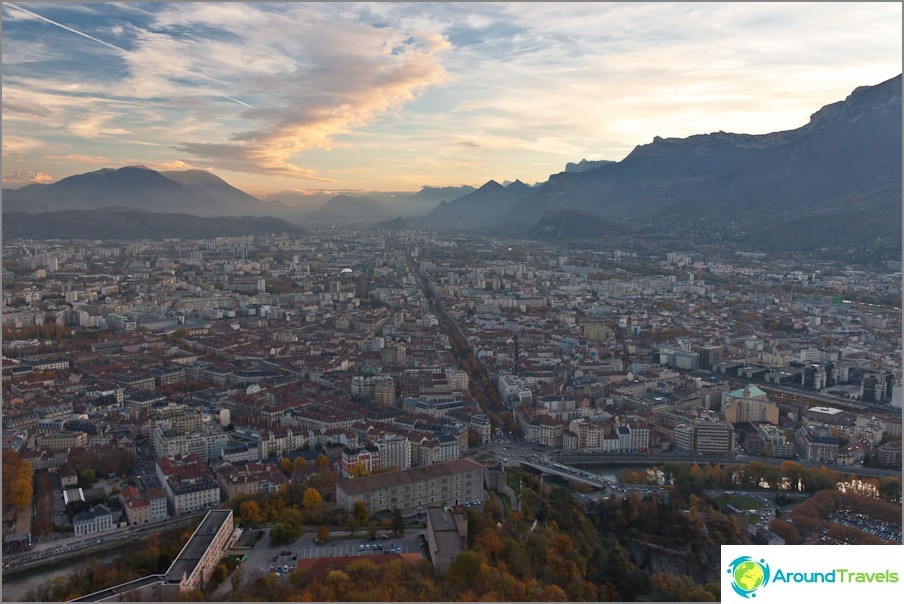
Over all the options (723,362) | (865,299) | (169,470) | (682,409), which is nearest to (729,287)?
(865,299)

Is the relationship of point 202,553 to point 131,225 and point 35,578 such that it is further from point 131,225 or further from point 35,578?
point 131,225

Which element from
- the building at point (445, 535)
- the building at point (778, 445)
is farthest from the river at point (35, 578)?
the building at point (778, 445)

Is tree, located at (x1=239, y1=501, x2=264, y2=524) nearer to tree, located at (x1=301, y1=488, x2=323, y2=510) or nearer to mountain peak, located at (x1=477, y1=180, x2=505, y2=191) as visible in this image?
tree, located at (x1=301, y1=488, x2=323, y2=510)

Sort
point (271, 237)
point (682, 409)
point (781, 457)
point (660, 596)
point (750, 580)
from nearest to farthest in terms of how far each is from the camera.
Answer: point (750, 580) < point (660, 596) < point (781, 457) < point (682, 409) < point (271, 237)

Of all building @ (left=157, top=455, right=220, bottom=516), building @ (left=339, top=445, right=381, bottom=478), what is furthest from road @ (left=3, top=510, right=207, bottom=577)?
building @ (left=339, top=445, right=381, bottom=478)

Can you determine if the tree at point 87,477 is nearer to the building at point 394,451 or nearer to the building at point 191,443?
the building at point 191,443

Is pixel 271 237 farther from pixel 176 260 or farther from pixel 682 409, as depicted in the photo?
pixel 682 409
